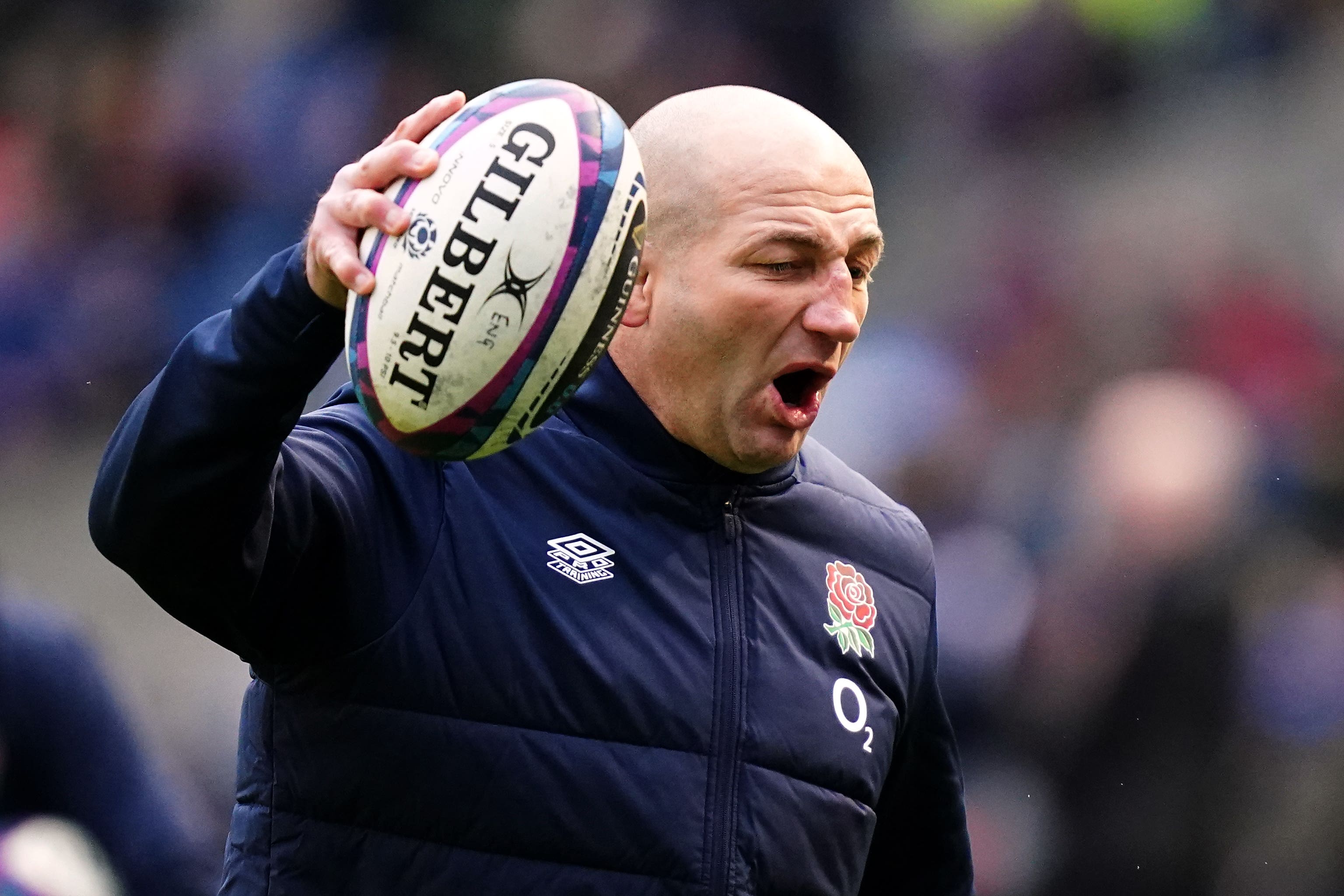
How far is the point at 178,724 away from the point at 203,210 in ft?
7.79

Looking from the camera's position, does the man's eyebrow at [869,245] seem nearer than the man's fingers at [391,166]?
No

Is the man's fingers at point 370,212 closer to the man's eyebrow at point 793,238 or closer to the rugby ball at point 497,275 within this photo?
the rugby ball at point 497,275

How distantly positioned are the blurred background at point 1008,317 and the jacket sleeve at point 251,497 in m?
3.25

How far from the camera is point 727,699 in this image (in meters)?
2.52

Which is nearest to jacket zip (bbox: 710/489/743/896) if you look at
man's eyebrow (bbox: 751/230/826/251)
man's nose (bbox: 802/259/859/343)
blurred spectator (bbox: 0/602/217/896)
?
man's nose (bbox: 802/259/859/343)

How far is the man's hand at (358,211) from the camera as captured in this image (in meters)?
2.01

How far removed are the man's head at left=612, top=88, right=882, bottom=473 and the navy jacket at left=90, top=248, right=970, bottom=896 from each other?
0.26 feet

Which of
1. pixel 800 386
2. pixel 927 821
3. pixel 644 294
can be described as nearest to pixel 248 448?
pixel 644 294

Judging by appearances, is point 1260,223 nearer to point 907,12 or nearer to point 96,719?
point 907,12

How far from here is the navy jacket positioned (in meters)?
2.05

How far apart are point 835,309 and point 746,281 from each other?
154 millimetres

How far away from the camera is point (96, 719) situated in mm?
3418

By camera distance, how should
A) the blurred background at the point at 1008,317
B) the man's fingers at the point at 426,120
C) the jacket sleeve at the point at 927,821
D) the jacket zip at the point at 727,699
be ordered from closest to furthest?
the man's fingers at the point at 426,120 → the jacket zip at the point at 727,699 → the jacket sleeve at the point at 927,821 → the blurred background at the point at 1008,317

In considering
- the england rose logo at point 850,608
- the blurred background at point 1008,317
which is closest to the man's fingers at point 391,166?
the england rose logo at point 850,608
